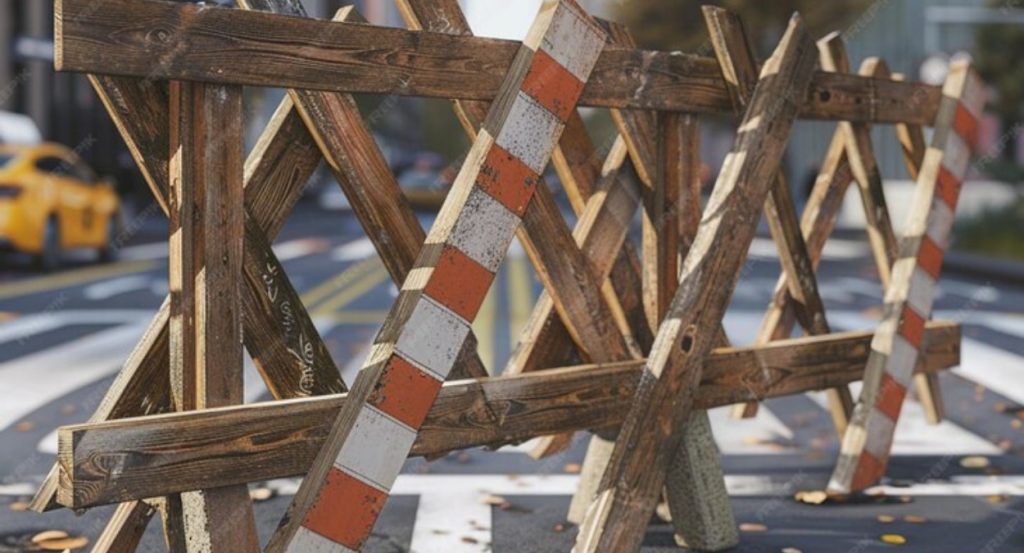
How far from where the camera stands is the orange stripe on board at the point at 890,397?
5648 millimetres

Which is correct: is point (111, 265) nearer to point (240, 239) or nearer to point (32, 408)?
point (32, 408)

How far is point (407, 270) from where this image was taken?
3990 millimetres

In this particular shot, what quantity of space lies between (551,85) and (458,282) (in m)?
0.65

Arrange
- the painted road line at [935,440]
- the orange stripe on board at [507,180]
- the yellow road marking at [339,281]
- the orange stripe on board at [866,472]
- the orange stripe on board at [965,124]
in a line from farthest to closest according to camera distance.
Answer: the yellow road marking at [339,281]
the painted road line at [935,440]
the orange stripe on board at [965,124]
the orange stripe on board at [866,472]
the orange stripe on board at [507,180]

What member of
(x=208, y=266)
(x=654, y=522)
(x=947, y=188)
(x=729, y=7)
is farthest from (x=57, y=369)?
→ (x=729, y=7)

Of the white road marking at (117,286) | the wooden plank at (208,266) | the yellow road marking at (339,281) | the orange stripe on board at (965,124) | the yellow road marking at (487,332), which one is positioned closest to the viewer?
the wooden plank at (208,266)

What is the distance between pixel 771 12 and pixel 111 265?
57.1 ft

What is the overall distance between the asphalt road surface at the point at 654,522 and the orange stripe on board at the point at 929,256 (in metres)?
0.91

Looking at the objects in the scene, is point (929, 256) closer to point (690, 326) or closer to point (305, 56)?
point (690, 326)

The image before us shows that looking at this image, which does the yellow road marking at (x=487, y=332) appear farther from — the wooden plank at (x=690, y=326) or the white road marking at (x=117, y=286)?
the white road marking at (x=117, y=286)

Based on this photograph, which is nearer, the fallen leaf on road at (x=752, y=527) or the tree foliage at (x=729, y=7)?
the fallen leaf on road at (x=752, y=527)

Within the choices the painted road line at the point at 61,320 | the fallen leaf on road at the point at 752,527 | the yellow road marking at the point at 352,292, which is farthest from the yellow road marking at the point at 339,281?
the fallen leaf on road at the point at 752,527

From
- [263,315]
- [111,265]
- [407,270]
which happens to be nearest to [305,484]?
[263,315]

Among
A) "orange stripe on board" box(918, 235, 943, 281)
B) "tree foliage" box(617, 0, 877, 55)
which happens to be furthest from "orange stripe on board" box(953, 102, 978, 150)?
"tree foliage" box(617, 0, 877, 55)
